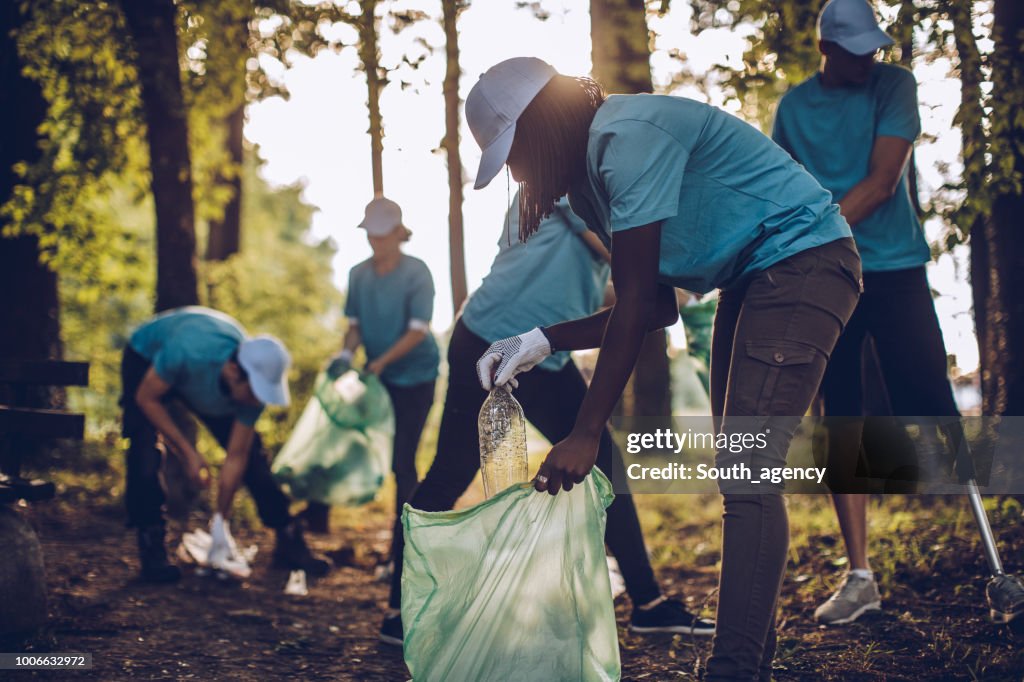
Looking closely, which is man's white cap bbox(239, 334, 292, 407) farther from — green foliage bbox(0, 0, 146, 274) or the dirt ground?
green foliage bbox(0, 0, 146, 274)

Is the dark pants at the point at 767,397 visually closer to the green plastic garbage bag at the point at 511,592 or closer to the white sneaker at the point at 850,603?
the green plastic garbage bag at the point at 511,592

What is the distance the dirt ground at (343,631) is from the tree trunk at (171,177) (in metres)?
1.97

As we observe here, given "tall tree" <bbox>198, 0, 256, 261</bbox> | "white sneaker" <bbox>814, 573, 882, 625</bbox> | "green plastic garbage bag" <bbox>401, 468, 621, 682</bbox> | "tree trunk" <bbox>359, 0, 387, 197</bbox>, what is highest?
"tall tree" <bbox>198, 0, 256, 261</bbox>

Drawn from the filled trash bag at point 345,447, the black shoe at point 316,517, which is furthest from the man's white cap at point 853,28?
the black shoe at point 316,517

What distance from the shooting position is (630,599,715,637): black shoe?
346 centimetres

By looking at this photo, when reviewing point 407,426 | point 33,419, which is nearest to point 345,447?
point 407,426

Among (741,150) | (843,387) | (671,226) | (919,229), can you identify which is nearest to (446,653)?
(671,226)

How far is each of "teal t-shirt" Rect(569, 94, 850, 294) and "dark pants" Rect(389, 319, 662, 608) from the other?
42.0 inches

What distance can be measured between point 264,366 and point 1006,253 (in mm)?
3225

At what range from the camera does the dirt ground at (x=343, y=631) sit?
301cm

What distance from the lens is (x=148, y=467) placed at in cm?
462

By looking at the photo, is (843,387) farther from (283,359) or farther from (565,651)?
(283,359)

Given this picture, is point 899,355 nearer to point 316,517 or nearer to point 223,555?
point 223,555

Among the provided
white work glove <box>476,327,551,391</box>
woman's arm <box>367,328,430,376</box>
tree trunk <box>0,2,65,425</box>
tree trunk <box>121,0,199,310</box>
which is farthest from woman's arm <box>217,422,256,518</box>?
white work glove <box>476,327,551,391</box>
